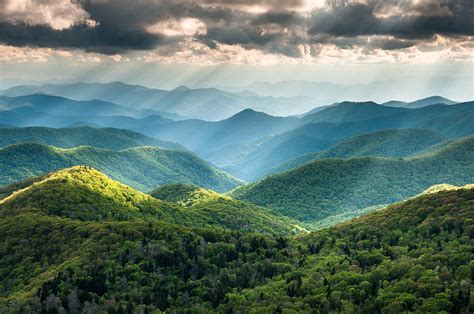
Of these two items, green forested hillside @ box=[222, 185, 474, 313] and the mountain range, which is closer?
green forested hillside @ box=[222, 185, 474, 313]

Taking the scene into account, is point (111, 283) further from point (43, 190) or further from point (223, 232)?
point (43, 190)

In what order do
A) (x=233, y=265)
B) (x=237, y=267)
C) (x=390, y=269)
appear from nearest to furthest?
1. (x=390, y=269)
2. (x=237, y=267)
3. (x=233, y=265)

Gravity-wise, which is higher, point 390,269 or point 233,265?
point 390,269

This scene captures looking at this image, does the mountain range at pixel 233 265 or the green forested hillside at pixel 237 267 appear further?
the mountain range at pixel 233 265

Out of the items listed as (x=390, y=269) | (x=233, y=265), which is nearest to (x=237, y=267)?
(x=233, y=265)

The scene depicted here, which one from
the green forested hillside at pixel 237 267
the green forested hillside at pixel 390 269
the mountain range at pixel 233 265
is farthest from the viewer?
the mountain range at pixel 233 265

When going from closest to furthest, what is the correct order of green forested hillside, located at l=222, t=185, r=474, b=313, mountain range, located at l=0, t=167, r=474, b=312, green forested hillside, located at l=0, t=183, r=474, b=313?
green forested hillside, located at l=222, t=185, r=474, b=313 → green forested hillside, located at l=0, t=183, r=474, b=313 → mountain range, located at l=0, t=167, r=474, b=312

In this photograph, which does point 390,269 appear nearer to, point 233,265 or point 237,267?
point 237,267

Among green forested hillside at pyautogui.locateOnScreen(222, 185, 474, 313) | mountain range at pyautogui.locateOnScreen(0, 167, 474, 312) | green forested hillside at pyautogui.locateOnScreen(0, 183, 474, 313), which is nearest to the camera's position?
green forested hillside at pyautogui.locateOnScreen(222, 185, 474, 313)

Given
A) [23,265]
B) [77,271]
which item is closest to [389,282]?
[77,271]
